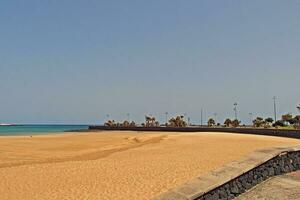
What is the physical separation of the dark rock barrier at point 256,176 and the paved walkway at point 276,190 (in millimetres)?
117

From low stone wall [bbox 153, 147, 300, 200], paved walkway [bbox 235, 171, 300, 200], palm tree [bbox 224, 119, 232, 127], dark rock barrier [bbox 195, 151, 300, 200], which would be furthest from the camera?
palm tree [bbox 224, 119, 232, 127]

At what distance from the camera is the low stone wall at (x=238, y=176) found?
5688mm

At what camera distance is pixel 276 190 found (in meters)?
7.24

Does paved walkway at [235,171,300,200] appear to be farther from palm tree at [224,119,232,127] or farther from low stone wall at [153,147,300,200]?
palm tree at [224,119,232,127]

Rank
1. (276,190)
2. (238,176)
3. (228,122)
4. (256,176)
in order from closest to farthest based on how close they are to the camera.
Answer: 1. (238,176)
2. (276,190)
3. (256,176)
4. (228,122)

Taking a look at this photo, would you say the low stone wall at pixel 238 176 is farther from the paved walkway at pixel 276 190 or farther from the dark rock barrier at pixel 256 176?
the paved walkway at pixel 276 190

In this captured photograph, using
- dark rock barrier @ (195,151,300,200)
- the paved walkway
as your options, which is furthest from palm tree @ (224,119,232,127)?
the paved walkway

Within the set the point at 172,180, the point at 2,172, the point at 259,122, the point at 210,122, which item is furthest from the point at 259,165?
the point at 210,122

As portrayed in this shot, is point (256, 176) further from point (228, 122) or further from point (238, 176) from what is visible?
point (228, 122)

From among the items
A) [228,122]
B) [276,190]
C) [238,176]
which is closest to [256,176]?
[276,190]

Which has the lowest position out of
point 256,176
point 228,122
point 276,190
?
point 276,190

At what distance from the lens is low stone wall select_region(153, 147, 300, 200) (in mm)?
5688

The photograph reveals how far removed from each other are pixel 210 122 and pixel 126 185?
332 feet

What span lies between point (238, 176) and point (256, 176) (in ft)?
3.13
